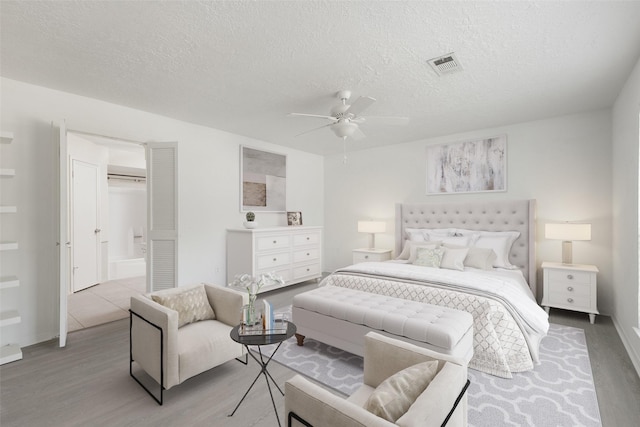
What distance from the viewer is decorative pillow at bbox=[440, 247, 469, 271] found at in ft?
12.1

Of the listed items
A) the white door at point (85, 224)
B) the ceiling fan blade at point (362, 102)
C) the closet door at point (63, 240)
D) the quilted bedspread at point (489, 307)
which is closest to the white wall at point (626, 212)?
the quilted bedspread at point (489, 307)

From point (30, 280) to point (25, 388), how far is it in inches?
49.8

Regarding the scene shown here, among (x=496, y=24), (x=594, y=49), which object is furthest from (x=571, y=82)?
(x=496, y=24)

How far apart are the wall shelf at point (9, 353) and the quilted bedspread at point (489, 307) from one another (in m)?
3.26

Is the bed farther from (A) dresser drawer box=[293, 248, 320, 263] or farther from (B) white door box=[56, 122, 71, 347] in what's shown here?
(B) white door box=[56, 122, 71, 347]

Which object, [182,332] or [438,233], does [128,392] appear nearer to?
[182,332]

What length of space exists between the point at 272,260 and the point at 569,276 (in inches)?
157

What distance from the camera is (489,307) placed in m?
2.52

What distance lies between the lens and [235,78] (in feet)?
9.42

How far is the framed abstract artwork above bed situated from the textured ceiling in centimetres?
84

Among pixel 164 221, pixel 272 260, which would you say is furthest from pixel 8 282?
pixel 272 260

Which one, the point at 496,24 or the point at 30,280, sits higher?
the point at 496,24

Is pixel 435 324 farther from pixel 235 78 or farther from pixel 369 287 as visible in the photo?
pixel 235 78

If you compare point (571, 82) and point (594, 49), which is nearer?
point (594, 49)
